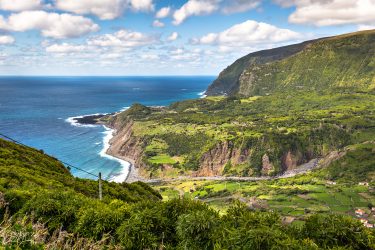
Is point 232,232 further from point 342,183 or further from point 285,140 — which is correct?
point 285,140

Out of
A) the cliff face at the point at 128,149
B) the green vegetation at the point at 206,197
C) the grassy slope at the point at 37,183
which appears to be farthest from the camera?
the cliff face at the point at 128,149

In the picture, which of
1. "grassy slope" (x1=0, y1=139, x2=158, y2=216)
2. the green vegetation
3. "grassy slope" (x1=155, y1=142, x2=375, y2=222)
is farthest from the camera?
"grassy slope" (x1=155, y1=142, x2=375, y2=222)

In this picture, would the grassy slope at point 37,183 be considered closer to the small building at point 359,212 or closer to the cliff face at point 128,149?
the small building at point 359,212

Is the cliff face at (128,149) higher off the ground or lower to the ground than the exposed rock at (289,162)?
higher

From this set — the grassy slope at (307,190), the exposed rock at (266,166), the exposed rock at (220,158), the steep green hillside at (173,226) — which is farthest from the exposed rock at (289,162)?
the steep green hillside at (173,226)

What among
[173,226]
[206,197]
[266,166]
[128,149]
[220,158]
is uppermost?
[173,226]

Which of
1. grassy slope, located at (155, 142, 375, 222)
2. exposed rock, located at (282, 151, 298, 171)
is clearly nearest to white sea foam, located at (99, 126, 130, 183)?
grassy slope, located at (155, 142, 375, 222)

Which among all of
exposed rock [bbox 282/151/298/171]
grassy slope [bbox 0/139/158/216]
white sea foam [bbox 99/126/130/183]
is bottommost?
exposed rock [bbox 282/151/298/171]

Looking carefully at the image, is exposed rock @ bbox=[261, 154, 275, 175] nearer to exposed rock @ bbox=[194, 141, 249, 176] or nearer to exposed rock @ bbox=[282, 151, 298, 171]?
exposed rock @ bbox=[194, 141, 249, 176]

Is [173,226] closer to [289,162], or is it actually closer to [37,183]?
[37,183]

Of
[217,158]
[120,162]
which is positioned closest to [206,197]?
[217,158]

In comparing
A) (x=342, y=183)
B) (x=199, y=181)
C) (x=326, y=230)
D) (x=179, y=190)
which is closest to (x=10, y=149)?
(x=326, y=230)
